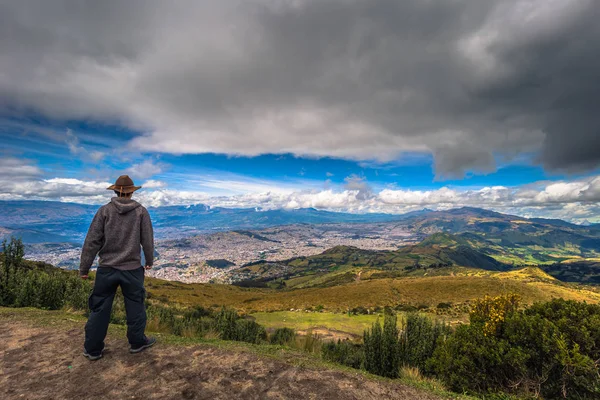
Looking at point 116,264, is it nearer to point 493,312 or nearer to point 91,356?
point 91,356

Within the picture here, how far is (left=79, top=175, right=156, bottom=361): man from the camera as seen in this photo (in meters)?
5.01

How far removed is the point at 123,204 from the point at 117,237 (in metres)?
0.66

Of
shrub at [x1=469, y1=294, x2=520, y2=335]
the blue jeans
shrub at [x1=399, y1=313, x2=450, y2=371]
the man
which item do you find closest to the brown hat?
the man

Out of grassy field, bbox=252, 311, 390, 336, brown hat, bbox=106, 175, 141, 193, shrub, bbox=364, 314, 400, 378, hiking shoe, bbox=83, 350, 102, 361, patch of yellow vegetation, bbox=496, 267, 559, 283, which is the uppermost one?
brown hat, bbox=106, 175, 141, 193

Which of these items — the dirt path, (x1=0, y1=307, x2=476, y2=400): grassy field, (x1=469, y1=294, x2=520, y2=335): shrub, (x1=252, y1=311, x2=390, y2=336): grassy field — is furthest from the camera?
(x1=252, y1=311, x2=390, y2=336): grassy field

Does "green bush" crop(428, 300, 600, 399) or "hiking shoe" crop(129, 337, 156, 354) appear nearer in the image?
"green bush" crop(428, 300, 600, 399)

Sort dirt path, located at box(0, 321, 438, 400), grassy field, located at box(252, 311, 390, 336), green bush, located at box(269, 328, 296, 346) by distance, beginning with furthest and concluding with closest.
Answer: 1. grassy field, located at box(252, 311, 390, 336)
2. green bush, located at box(269, 328, 296, 346)
3. dirt path, located at box(0, 321, 438, 400)

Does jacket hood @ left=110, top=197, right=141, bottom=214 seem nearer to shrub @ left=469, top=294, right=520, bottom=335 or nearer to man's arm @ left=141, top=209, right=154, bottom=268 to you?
man's arm @ left=141, top=209, right=154, bottom=268

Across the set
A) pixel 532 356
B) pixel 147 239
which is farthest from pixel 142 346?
pixel 532 356

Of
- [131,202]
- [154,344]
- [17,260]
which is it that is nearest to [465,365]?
[154,344]

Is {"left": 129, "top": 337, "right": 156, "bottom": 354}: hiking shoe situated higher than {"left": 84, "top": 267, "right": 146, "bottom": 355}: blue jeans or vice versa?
{"left": 84, "top": 267, "right": 146, "bottom": 355}: blue jeans

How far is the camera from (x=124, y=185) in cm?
560

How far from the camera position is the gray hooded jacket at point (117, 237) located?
16.7ft

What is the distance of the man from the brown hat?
0.02 metres
